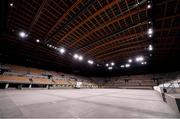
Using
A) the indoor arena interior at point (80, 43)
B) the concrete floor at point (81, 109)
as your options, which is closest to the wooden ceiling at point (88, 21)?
the indoor arena interior at point (80, 43)

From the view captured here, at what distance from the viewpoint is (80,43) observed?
17797 millimetres

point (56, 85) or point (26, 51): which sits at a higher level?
point (26, 51)

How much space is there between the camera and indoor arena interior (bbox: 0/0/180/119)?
368 cm

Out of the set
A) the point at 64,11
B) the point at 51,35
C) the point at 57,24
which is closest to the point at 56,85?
the point at 51,35

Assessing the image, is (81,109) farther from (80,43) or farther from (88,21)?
(80,43)

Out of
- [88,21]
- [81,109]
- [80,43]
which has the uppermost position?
[88,21]

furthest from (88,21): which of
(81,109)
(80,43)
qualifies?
(81,109)

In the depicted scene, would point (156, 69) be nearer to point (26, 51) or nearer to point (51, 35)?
point (51, 35)

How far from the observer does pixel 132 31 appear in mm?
14250

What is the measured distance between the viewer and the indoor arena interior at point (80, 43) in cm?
368

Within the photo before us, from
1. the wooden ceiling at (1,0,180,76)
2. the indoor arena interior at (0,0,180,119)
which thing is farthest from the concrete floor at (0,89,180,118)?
the wooden ceiling at (1,0,180,76)

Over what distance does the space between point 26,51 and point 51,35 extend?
28.4ft

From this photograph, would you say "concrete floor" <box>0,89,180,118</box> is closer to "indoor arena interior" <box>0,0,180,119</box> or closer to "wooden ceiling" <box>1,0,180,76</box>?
"indoor arena interior" <box>0,0,180,119</box>

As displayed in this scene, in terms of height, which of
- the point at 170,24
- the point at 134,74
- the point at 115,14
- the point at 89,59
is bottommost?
the point at 134,74
